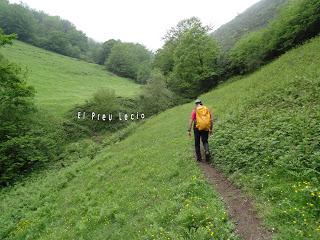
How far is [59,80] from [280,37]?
55729mm

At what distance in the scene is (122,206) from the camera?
570 inches

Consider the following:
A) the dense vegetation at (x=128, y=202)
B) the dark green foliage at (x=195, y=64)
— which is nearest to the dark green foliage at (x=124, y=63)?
the dark green foliage at (x=195, y=64)

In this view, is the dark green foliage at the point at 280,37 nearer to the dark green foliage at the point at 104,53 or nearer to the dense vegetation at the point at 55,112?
the dense vegetation at the point at 55,112

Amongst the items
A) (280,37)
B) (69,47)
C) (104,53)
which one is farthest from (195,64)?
(69,47)

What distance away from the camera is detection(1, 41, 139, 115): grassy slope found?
2386 inches

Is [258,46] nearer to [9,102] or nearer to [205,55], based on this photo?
[205,55]

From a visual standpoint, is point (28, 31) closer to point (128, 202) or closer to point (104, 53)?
point (104, 53)

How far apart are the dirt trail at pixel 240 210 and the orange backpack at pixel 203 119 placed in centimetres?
248

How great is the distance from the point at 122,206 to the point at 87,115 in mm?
40830

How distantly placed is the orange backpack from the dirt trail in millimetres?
2481

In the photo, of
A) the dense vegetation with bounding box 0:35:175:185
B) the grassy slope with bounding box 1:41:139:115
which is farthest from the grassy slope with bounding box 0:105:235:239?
the grassy slope with bounding box 1:41:139:115

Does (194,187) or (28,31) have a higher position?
(28,31)

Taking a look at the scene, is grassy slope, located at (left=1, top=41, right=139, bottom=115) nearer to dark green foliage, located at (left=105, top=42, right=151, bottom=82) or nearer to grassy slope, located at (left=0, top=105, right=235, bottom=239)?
dark green foliage, located at (left=105, top=42, right=151, bottom=82)

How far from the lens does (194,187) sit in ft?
41.4
